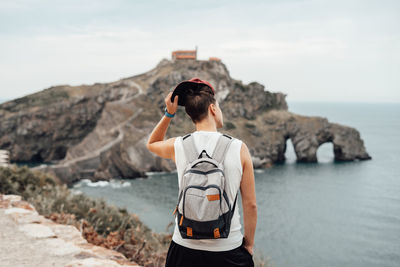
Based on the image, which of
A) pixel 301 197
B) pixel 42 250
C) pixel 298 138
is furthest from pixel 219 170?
pixel 298 138

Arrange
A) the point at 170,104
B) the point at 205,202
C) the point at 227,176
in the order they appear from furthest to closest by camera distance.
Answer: the point at 170,104, the point at 227,176, the point at 205,202

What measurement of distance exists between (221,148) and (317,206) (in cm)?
4033

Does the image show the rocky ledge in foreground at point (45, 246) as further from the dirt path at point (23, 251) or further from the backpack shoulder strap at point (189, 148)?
the backpack shoulder strap at point (189, 148)

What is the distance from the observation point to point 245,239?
235cm

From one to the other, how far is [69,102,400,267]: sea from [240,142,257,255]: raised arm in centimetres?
1217

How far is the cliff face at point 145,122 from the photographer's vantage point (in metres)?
63.9

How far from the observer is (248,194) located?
7.33 ft

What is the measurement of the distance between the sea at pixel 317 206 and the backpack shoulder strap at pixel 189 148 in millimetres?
12592

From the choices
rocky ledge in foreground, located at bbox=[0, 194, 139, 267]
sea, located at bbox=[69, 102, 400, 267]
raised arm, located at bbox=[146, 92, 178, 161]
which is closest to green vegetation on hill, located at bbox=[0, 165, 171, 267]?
rocky ledge in foreground, located at bbox=[0, 194, 139, 267]

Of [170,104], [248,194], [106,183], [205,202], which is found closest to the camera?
[205,202]

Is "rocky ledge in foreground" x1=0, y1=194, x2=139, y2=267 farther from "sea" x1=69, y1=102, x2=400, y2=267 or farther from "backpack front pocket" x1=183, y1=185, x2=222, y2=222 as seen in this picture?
"sea" x1=69, y1=102, x2=400, y2=267

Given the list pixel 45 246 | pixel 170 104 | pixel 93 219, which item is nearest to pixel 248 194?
pixel 170 104

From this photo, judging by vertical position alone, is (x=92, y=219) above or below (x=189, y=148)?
below

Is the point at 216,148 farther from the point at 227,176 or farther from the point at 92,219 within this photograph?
the point at 92,219
